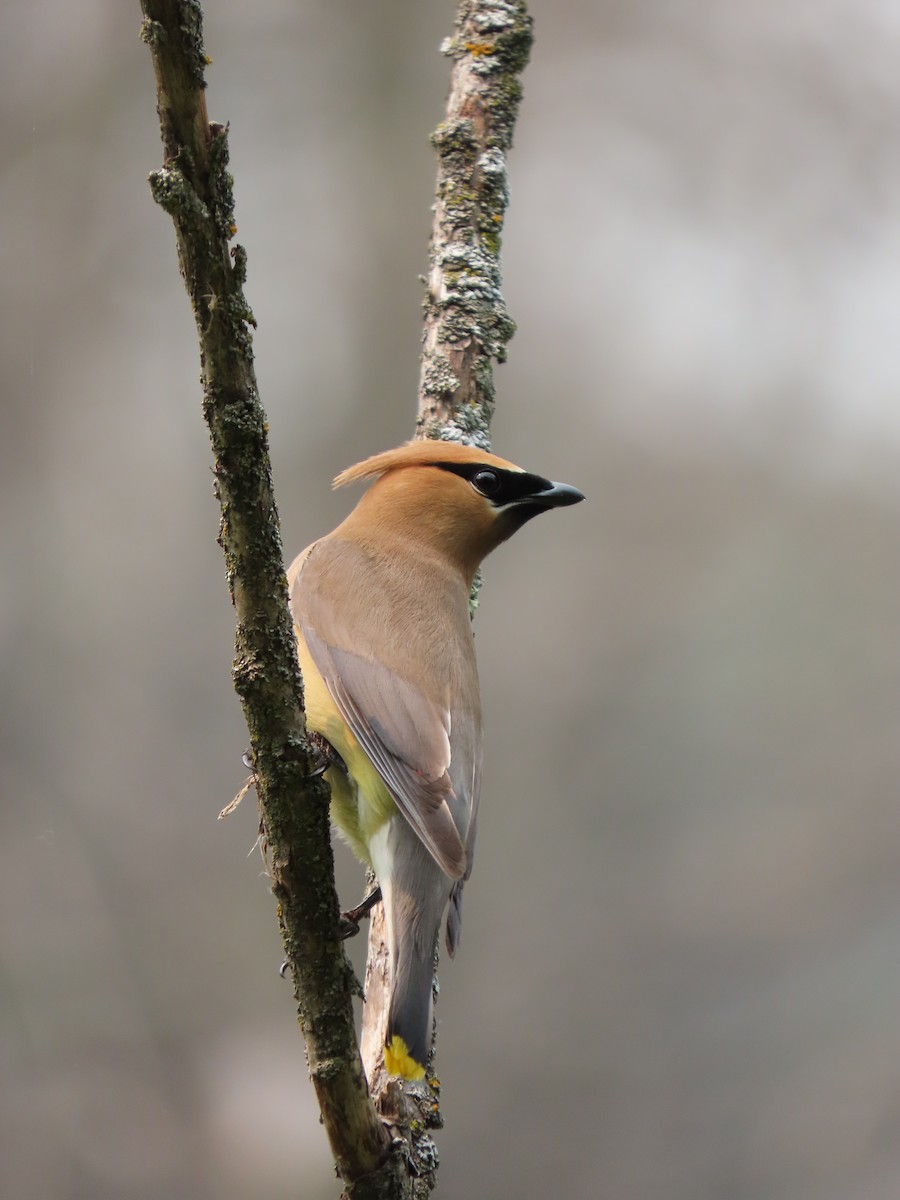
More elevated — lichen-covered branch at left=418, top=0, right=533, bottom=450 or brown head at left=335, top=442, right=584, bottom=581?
lichen-covered branch at left=418, top=0, right=533, bottom=450

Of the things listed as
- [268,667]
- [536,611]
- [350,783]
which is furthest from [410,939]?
Answer: [536,611]

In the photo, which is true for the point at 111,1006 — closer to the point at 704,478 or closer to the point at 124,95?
the point at 704,478

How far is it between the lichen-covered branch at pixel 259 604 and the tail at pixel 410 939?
15 cm

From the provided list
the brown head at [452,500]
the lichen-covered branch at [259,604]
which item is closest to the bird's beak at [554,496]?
the brown head at [452,500]

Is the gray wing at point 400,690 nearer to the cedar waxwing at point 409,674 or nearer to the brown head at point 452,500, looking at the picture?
the cedar waxwing at point 409,674

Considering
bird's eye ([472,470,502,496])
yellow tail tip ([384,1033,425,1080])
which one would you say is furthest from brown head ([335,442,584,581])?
yellow tail tip ([384,1033,425,1080])

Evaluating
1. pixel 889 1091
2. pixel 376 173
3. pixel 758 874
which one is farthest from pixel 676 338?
pixel 889 1091

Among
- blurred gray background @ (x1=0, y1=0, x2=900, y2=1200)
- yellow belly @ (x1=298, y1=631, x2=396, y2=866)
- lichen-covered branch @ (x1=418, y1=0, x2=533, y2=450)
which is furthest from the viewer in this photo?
blurred gray background @ (x1=0, y1=0, x2=900, y2=1200)

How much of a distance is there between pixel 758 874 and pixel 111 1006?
3.15m

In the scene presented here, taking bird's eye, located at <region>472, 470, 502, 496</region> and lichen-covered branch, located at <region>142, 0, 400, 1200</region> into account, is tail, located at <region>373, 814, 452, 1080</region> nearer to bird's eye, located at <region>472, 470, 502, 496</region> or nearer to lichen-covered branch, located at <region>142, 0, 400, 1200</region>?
lichen-covered branch, located at <region>142, 0, 400, 1200</region>

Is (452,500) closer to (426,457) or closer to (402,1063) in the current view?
(426,457)

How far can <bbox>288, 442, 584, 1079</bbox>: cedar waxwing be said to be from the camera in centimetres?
249

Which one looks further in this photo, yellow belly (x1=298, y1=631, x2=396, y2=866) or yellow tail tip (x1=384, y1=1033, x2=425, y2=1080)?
yellow belly (x1=298, y1=631, x2=396, y2=866)

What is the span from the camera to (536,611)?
6539 millimetres
